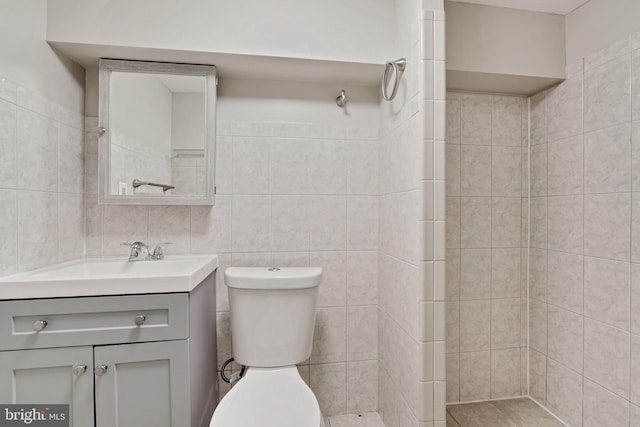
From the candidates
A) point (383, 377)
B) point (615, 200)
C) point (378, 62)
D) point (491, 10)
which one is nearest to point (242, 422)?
point (383, 377)

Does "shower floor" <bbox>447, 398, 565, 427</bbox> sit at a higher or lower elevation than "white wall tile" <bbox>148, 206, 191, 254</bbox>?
lower

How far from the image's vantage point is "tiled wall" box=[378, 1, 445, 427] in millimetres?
1238

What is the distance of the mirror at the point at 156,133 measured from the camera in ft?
5.05

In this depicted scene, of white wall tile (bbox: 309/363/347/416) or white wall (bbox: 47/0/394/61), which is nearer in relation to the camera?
white wall (bbox: 47/0/394/61)

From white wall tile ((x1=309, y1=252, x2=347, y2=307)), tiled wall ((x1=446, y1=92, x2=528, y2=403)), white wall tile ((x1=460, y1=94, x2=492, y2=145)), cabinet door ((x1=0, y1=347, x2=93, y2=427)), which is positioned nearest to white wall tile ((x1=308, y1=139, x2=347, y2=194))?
white wall tile ((x1=309, y1=252, x2=347, y2=307))

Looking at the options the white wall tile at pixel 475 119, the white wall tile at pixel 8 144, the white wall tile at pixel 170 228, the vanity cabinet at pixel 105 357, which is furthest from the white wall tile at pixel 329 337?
the white wall tile at pixel 8 144

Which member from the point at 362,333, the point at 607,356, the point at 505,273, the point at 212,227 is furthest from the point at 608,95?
the point at 212,227

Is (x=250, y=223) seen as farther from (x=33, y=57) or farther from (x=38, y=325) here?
(x=33, y=57)

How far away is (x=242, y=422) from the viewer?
1.09m

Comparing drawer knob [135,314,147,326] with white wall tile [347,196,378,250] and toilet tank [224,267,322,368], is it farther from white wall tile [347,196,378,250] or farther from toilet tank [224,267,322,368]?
white wall tile [347,196,378,250]

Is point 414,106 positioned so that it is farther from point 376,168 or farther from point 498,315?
point 498,315

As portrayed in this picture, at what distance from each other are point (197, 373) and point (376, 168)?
4.37 ft

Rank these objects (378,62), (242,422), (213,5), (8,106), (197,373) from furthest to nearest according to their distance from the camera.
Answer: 1. (378,62)
2. (213,5)
3. (197,373)
4. (8,106)
5. (242,422)

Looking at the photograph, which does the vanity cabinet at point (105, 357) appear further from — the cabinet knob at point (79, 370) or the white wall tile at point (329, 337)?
the white wall tile at point (329, 337)
